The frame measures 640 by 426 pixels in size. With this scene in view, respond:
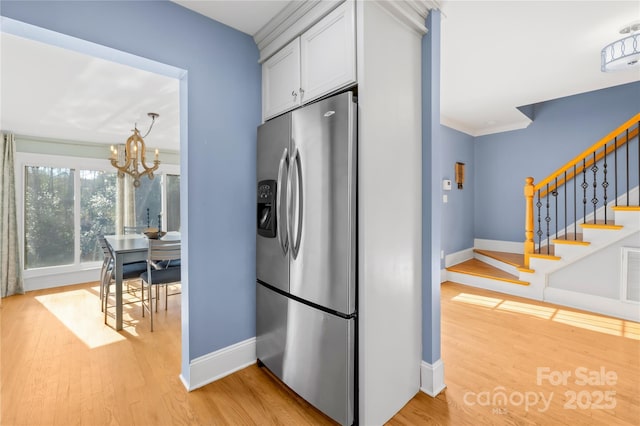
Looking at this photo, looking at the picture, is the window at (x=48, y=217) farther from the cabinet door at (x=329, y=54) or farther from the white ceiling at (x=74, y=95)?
the cabinet door at (x=329, y=54)

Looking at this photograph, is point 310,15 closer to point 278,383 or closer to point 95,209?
point 278,383

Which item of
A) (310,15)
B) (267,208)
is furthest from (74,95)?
(310,15)

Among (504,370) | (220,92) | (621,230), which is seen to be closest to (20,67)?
(220,92)

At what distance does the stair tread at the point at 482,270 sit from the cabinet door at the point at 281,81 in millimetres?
3794

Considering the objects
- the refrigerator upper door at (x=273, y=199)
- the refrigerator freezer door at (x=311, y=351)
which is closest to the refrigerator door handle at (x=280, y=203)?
the refrigerator upper door at (x=273, y=199)

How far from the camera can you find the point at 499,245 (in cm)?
524

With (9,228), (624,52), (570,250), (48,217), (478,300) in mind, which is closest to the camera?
(624,52)

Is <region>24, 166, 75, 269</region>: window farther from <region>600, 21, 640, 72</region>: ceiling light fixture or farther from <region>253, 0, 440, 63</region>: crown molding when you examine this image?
<region>600, 21, 640, 72</region>: ceiling light fixture

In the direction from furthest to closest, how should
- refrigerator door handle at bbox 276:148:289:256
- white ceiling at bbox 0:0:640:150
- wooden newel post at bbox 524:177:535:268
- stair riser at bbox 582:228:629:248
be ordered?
1. wooden newel post at bbox 524:177:535:268
2. stair riser at bbox 582:228:629:248
3. white ceiling at bbox 0:0:640:150
4. refrigerator door handle at bbox 276:148:289:256

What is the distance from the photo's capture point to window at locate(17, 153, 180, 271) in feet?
14.8

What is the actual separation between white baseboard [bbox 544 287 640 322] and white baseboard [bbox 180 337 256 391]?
3679mm

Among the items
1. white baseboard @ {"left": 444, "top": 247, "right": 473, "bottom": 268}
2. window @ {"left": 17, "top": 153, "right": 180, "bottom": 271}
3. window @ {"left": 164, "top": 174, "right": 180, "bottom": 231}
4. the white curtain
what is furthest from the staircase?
the white curtain

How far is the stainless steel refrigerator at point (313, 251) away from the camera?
1.53 m

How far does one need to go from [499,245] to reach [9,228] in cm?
786
